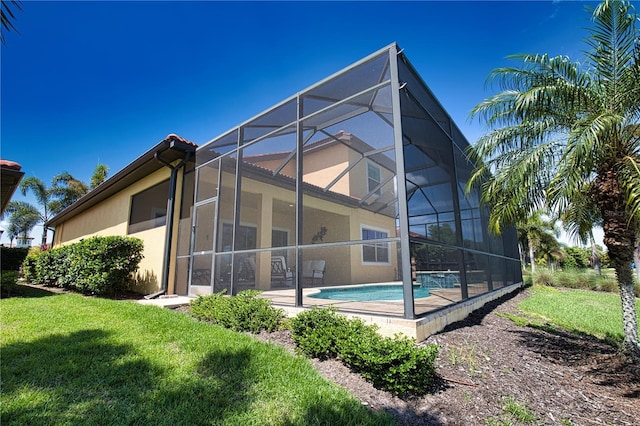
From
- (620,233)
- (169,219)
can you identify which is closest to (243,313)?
(169,219)

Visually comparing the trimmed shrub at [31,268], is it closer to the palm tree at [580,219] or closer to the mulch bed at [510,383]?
Answer: the mulch bed at [510,383]

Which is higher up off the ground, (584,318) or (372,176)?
(372,176)

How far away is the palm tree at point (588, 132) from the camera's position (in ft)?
12.6

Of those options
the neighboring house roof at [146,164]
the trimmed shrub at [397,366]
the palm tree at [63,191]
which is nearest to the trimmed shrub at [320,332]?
the trimmed shrub at [397,366]

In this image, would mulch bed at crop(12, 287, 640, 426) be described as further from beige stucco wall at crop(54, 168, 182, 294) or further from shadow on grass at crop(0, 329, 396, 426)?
beige stucco wall at crop(54, 168, 182, 294)

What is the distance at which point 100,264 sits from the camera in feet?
22.9

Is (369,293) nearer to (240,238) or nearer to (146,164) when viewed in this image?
(240,238)

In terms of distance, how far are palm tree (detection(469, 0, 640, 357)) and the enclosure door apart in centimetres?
586

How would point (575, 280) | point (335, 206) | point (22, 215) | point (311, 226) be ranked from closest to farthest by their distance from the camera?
point (311, 226), point (335, 206), point (575, 280), point (22, 215)

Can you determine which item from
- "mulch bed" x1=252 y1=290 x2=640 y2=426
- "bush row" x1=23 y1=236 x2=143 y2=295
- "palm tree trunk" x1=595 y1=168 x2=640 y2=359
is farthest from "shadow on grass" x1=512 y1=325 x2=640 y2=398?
"bush row" x1=23 y1=236 x2=143 y2=295

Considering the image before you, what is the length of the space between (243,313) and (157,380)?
185 centimetres

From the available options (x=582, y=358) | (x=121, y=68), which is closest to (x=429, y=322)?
(x=582, y=358)

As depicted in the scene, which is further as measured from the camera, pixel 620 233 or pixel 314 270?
pixel 314 270

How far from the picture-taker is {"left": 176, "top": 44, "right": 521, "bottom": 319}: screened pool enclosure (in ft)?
15.0
